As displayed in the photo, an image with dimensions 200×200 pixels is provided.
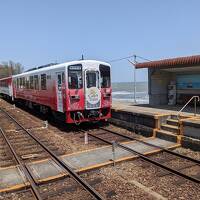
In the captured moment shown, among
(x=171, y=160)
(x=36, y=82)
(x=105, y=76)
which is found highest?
(x=105, y=76)

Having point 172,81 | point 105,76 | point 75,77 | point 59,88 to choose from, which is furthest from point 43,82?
point 172,81

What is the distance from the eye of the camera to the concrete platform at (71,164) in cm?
758

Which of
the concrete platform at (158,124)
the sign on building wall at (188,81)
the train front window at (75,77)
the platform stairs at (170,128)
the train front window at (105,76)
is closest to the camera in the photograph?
the concrete platform at (158,124)

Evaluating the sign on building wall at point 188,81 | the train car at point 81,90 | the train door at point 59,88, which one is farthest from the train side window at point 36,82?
the sign on building wall at point 188,81

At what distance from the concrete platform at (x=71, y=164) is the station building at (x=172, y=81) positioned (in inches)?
242

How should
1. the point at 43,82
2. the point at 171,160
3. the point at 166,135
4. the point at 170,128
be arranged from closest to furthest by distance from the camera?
1. the point at 171,160
2. the point at 166,135
3. the point at 170,128
4. the point at 43,82

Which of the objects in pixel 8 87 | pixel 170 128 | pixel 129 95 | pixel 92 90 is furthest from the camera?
pixel 129 95

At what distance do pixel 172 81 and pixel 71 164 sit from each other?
1093cm

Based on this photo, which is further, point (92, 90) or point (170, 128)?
point (92, 90)

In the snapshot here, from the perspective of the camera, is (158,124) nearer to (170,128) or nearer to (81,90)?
(170,128)

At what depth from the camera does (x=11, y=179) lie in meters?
7.71

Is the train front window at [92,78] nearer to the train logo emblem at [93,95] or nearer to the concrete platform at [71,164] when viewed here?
the train logo emblem at [93,95]

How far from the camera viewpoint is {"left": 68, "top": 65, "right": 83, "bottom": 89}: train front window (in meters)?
13.7

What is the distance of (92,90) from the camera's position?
1416 centimetres
